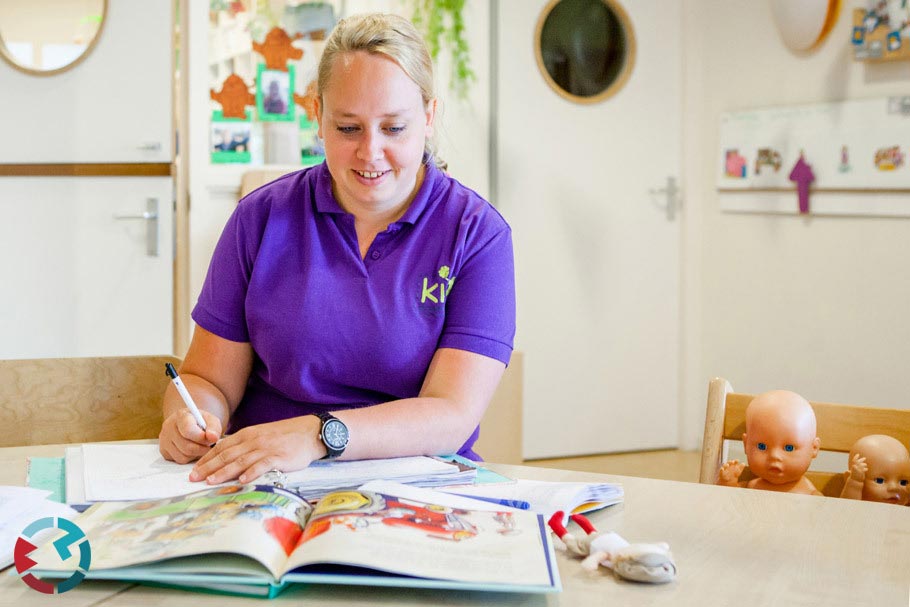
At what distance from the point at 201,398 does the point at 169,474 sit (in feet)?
1.02

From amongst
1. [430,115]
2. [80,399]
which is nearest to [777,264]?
[430,115]

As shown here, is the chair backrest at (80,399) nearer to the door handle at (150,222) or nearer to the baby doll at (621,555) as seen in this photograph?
the baby doll at (621,555)

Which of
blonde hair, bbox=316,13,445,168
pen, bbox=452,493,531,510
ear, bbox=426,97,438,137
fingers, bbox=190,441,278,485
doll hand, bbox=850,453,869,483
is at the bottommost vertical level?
doll hand, bbox=850,453,869,483

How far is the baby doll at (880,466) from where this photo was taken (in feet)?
5.38

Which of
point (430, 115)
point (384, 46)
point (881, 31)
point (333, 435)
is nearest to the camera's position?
point (333, 435)

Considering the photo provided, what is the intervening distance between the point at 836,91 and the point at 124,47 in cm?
241

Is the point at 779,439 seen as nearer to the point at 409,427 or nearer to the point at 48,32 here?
the point at 409,427

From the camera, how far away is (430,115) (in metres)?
1.63

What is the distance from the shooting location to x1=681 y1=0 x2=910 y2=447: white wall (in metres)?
3.44

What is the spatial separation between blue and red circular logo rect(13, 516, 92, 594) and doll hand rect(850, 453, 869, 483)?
1.17 m

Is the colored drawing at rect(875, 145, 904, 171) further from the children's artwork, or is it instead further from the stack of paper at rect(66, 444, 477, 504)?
the stack of paper at rect(66, 444, 477, 504)

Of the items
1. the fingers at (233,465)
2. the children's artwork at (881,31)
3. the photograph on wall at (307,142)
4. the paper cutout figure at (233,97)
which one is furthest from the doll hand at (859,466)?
the paper cutout figure at (233,97)

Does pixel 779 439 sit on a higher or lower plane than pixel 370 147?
lower

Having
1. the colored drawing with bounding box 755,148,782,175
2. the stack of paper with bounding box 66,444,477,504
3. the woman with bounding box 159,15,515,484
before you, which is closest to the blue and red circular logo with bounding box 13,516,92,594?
the stack of paper with bounding box 66,444,477,504
